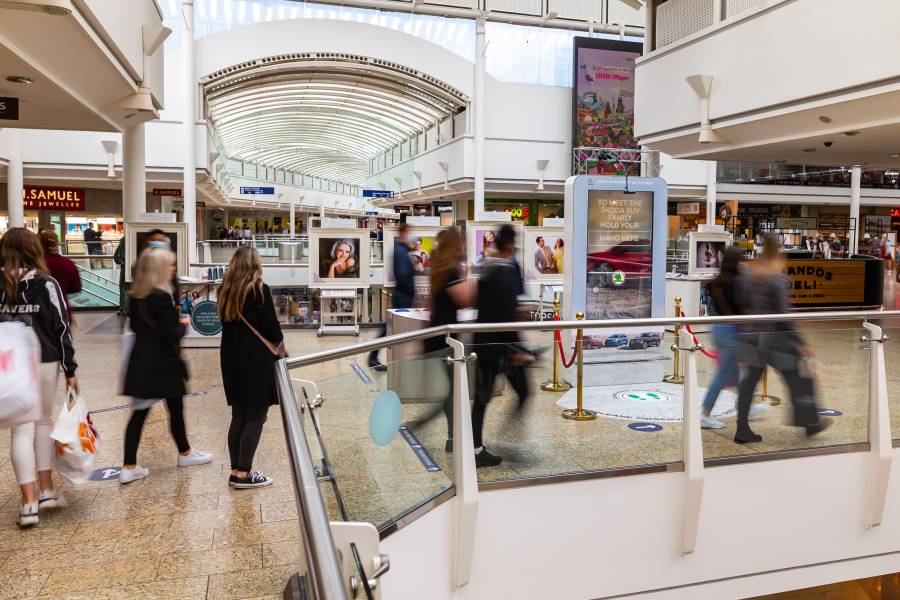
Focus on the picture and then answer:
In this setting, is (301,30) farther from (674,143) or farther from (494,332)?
(494,332)

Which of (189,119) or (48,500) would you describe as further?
(189,119)

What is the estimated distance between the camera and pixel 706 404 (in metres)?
4.51

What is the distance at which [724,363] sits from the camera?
4586mm

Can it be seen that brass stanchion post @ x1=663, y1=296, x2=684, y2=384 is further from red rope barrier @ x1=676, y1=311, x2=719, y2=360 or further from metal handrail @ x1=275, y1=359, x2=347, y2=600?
metal handrail @ x1=275, y1=359, x2=347, y2=600

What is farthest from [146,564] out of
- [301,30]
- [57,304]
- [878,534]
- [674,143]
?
[301,30]

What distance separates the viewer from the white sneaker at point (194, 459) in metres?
5.31

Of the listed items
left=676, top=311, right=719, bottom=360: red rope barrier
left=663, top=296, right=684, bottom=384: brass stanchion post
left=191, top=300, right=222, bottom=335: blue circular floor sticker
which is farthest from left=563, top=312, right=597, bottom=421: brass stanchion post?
left=191, top=300, right=222, bottom=335: blue circular floor sticker

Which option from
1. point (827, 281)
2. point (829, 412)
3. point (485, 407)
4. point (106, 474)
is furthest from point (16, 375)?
point (827, 281)

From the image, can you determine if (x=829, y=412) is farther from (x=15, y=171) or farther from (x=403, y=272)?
(x=15, y=171)

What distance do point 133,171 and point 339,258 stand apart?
12.2ft

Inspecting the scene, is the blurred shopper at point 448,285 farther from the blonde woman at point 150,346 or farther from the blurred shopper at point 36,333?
the blurred shopper at point 36,333

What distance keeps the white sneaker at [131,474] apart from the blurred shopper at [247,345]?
29.2 inches

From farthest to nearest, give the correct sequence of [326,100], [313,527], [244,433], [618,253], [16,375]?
[326,100] → [618,253] → [244,433] → [16,375] → [313,527]

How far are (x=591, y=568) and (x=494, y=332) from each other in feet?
5.50
